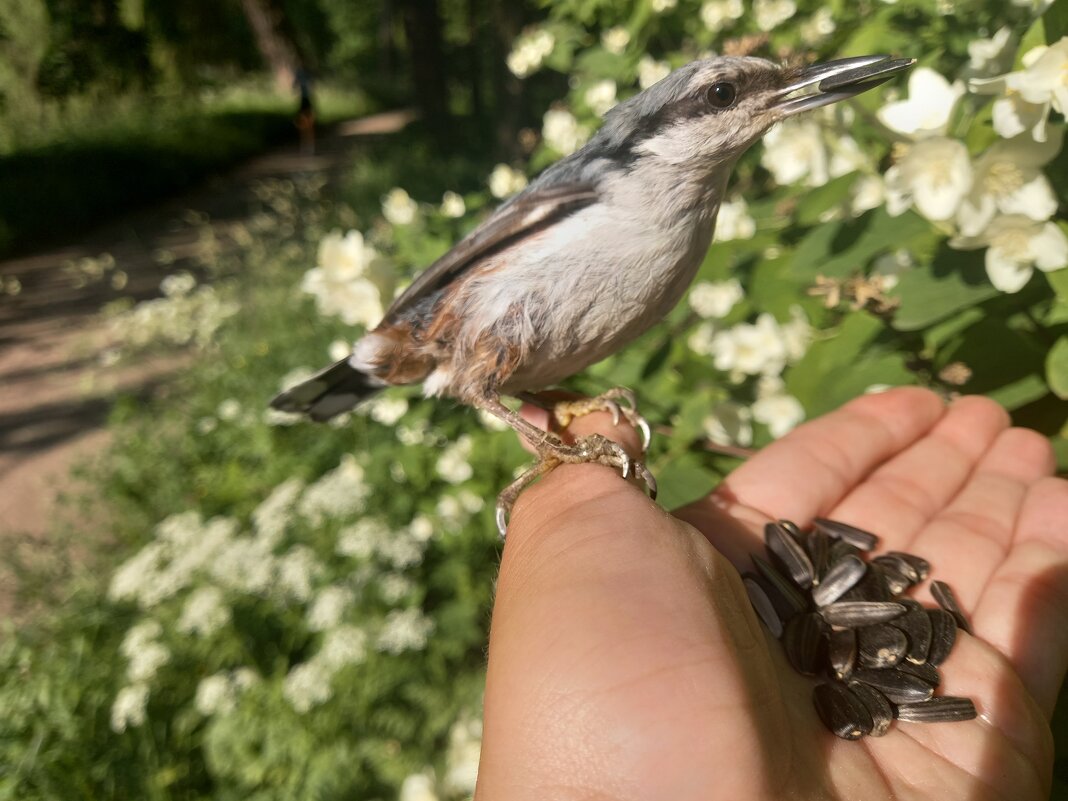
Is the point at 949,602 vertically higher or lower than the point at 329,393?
lower

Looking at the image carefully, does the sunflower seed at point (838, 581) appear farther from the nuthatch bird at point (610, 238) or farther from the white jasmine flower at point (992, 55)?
the white jasmine flower at point (992, 55)

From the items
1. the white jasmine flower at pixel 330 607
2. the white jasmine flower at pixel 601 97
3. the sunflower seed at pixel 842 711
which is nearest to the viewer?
the sunflower seed at pixel 842 711

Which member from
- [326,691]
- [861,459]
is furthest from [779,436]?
[326,691]

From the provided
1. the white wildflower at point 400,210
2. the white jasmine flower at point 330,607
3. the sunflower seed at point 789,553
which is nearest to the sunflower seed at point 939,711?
the sunflower seed at point 789,553

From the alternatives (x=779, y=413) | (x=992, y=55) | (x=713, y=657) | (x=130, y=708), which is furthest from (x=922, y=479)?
(x=130, y=708)

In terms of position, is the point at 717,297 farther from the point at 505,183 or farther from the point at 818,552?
the point at 505,183

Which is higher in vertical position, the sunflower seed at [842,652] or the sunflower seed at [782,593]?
the sunflower seed at [782,593]
